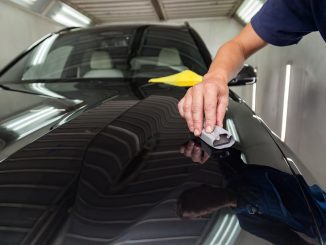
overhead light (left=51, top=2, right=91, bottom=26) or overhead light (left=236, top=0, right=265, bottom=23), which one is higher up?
overhead light (left=51, top=2, right=91, bottom=26)

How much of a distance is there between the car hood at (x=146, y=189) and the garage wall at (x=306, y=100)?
1.64 metres

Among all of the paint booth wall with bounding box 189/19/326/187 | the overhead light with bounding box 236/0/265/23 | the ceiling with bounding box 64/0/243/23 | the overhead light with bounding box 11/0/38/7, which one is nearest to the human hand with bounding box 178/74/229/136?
the paint booth wall with bounding box 189/19/326/187

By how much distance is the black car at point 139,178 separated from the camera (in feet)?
1.79

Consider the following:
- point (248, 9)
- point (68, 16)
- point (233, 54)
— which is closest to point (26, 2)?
point (68, 16)

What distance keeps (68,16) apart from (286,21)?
546 centimetres

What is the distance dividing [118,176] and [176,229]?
0.20 meters

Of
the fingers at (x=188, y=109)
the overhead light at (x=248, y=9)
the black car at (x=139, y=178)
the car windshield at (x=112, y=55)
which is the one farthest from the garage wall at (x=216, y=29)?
the fingers at (x=188, y=109)

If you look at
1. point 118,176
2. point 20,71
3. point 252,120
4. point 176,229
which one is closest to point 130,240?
point 176,229

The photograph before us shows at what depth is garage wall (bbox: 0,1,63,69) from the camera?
4113 millimetres

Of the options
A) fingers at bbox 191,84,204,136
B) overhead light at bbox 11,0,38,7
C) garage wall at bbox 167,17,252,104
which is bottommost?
fingers at bbox 191,84,204,136

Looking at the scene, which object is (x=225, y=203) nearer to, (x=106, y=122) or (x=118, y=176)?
(x=118, y=176)

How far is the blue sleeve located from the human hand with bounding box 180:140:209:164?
1.62ft

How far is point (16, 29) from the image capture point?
4461mm

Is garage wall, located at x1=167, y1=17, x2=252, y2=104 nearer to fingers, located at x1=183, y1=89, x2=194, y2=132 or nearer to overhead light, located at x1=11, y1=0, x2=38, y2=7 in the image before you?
overhead light, located at x1=11, y1=0, x2=38, y2=7
